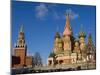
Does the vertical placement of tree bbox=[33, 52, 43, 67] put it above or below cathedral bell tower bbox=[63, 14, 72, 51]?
below

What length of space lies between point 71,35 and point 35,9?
0.64 metres

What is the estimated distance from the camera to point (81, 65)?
3.76m

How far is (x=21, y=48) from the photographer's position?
136 inches

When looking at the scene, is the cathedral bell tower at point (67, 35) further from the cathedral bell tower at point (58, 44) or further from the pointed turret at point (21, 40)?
the pointed turret at point (21, 40)

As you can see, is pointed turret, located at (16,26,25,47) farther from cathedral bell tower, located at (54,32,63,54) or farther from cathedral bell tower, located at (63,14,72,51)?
cathedral bell tower, located at (63,14,72,51)

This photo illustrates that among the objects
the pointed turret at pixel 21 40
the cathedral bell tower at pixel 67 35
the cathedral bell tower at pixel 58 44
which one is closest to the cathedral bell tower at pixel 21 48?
the pointed turret at pixel 21 40

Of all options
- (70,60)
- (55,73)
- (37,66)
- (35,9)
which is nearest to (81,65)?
(70,60)

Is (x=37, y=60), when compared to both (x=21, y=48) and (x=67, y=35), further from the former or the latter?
(x=67, y=35)

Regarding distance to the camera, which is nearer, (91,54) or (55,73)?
(55,73)

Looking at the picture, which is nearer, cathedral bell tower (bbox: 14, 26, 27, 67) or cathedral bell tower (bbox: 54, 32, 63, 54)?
cathedral bell tower (bbox: 14, 26, 27, 67)

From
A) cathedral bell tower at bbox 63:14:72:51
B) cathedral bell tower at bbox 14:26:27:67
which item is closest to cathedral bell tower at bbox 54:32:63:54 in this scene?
cathedral bell tower at bbox 63:14:72:51

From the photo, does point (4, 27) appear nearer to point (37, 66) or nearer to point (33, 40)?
point (33, 40)

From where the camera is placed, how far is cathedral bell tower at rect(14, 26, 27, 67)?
3.40m

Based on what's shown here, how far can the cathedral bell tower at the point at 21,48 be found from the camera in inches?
134
